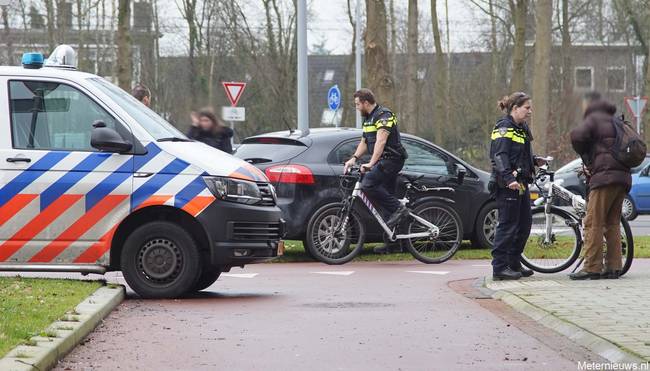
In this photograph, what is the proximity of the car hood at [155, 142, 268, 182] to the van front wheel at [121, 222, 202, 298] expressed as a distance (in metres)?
0.56

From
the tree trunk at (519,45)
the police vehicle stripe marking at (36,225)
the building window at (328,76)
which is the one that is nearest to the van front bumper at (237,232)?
the police vehicle stripe marking at (36,225)

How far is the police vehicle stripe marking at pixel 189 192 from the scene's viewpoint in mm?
10641

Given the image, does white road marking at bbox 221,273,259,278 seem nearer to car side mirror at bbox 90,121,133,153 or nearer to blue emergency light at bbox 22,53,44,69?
car side mirror at bbox 90,121,133,153

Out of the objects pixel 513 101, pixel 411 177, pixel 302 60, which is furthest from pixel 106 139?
pixel 302 60

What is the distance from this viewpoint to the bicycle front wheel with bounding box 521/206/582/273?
496 inches

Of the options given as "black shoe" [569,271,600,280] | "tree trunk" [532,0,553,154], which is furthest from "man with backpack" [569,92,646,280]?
"tree trunk" [532,0,553,154]

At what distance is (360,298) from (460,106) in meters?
39.5

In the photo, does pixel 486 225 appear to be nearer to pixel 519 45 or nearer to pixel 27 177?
pixel 27 177

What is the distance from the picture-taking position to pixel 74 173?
1075cm

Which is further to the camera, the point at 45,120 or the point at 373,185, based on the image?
the point at 373,185

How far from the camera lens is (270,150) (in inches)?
597

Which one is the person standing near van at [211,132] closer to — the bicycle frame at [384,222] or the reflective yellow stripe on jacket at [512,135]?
the bicycle frame at [384,222]

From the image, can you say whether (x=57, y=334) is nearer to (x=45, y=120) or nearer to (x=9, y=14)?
(x=45, y=120)

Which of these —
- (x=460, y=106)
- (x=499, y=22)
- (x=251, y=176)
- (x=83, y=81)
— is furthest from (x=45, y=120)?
(x=460, y=106)
